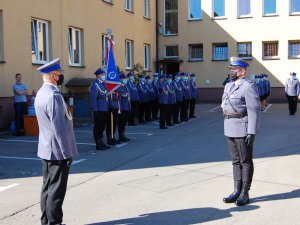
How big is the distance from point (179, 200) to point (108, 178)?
1.94 m

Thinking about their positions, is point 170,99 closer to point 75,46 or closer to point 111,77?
point 111,77

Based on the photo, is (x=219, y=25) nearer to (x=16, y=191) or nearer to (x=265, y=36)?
(x=265, y=36)

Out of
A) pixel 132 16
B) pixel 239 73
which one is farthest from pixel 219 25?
pixel 239 73

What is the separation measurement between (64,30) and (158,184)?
522 inches

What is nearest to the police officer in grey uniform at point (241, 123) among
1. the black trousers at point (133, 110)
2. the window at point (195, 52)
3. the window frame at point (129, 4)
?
the black trousers at point (133, 110)

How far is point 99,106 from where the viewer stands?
38.3 ft

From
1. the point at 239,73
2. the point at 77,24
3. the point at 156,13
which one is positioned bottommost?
the point at 239,73

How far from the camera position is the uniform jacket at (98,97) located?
11641 millimetres

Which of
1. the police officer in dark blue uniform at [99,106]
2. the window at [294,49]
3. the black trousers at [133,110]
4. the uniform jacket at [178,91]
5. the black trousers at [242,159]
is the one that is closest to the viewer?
the black trousers at [242,159]

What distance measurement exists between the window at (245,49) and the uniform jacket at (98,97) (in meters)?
20.9

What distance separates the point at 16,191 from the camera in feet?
24.1

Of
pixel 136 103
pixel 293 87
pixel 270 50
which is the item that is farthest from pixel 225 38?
pixel 136 103

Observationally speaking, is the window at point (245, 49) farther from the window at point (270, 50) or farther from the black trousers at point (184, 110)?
the black trousers at point (184, 110)

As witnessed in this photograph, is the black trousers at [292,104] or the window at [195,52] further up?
the window at [195,52]
